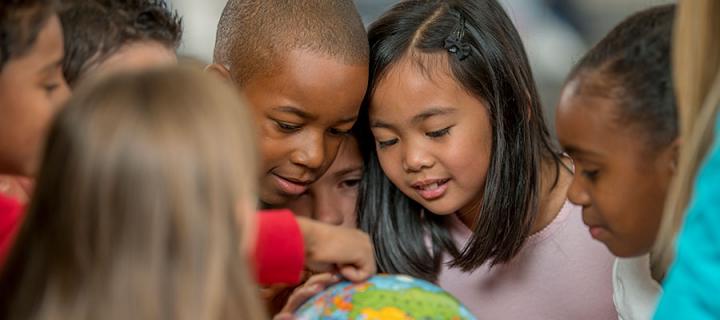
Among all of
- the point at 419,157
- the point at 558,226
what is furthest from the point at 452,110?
the point at 558,226

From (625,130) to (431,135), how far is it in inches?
26.2

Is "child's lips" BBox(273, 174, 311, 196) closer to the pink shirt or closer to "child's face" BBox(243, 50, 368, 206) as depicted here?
"child's face" BBox(243, 50, 368, 206)

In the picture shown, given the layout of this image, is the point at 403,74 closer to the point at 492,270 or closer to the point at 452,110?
the point at 452,110

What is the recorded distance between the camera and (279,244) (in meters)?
1.92

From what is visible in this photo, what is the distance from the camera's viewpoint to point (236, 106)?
1536mm

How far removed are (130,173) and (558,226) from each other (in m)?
1.55

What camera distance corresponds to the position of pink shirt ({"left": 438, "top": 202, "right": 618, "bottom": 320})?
2.77 meters

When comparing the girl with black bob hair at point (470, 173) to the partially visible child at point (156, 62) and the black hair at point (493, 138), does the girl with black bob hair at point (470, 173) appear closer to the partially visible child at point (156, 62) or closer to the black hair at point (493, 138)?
the black hair at point (493, 138)

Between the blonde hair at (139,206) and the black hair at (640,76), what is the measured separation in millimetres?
803

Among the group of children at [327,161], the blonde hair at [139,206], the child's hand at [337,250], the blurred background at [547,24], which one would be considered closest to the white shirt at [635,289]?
the group of children at [327,161]

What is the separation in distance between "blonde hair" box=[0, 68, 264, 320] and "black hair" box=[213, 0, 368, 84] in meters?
1.14

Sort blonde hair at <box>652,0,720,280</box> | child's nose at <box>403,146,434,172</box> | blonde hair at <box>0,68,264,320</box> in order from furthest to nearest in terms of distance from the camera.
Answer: child's nose at <box>403,146,434,172</box>, blonde hair at <box>652,0,720,280</box>, blonde hair at <box>0,68,264,320</box>

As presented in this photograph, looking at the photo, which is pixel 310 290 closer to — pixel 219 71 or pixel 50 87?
pixel 50 87

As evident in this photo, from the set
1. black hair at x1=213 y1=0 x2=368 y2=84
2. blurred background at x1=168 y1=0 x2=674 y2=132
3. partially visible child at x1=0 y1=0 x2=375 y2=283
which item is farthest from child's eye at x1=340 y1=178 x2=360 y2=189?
blurred background at x1=168 y1=0 x2=674 y2=132
